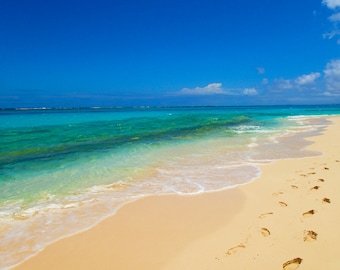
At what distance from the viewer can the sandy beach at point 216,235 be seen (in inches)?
133

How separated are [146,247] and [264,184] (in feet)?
13.2

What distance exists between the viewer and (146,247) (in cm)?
379

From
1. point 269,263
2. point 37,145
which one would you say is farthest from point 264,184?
point 37,145

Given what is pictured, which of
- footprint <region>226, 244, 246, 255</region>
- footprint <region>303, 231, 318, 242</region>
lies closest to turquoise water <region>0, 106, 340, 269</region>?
footprint <region>226, 244, 246, 255</region>

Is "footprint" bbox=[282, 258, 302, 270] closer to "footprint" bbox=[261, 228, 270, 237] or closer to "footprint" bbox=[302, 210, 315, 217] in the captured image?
"footprint" bbox=[261, 228, 270, 237]

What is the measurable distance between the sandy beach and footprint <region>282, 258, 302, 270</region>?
12mm

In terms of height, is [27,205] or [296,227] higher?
[296,227]

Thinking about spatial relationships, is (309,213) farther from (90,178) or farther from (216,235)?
(90,178)

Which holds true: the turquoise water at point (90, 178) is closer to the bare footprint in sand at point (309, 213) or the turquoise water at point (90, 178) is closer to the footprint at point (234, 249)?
the bare footprint in sand at point (309, 213)

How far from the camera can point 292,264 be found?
125 inches

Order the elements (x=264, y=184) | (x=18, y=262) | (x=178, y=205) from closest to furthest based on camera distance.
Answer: (x=18, y=262) < (x=178, y=205) < (x=264, y=184)

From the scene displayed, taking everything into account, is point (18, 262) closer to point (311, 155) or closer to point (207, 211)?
point (207, 211)

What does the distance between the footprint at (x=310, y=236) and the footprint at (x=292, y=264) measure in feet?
1.92

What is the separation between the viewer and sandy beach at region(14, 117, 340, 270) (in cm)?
337
